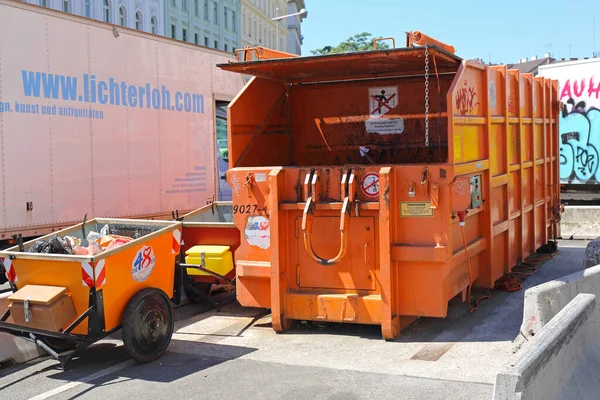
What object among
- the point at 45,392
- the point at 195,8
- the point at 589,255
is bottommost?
the point at 45,392

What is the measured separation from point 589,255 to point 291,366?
3751 mm

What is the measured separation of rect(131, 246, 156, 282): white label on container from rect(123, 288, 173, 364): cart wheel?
14 cm

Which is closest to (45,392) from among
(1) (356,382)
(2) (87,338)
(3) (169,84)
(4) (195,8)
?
(2) (87,338)

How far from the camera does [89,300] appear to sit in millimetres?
6121

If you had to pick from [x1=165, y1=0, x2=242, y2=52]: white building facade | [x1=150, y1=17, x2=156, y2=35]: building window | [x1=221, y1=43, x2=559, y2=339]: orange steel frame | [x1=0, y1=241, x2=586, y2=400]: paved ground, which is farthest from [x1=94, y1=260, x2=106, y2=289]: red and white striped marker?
[x1=150, y1=17, x2=156, y2=35]: building window

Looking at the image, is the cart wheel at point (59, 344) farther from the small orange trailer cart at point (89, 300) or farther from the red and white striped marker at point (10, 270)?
the red and white striped marker at point (10, 270)

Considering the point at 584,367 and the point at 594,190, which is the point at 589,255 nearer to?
the point at 584,367

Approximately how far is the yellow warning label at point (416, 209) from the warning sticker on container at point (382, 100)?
2.37 meters

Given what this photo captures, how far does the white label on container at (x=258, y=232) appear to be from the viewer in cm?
740

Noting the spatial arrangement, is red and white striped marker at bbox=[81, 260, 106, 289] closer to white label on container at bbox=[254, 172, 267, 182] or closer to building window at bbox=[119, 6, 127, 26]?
white label on container at bbox=[254, 172, 267, 182]

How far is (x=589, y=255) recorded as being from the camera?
8.05 metres

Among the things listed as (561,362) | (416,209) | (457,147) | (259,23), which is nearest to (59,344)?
(416,209)

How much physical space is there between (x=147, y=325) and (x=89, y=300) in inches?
24.6

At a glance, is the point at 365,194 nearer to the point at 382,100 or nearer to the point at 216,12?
the point at 382,100
